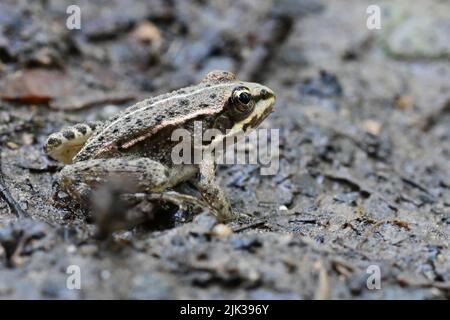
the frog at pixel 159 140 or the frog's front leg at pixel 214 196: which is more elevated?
the frog at pixel 159 140

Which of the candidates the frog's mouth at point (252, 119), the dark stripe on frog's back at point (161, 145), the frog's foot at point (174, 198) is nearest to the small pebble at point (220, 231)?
the frog's foot at point (174, 198)

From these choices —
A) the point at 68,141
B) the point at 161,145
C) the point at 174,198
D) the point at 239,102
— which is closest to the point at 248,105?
the point at 239,102

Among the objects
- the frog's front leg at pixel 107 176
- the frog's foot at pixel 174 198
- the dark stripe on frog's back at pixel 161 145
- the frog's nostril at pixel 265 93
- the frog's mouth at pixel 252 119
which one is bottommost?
the frog's foot at pixel 174 198

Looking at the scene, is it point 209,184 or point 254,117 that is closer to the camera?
point 209,184

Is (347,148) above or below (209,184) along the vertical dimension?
above

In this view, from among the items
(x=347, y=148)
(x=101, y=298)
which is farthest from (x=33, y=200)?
(x=347, y=148)

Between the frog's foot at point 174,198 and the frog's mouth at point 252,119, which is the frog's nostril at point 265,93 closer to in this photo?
the frog's mouth at point 252,119

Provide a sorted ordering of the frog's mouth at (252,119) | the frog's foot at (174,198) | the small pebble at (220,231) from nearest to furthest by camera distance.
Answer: the small pebble at (220,231)
the frog's foot at (174,198)
the frog's mouth at (252,119)
